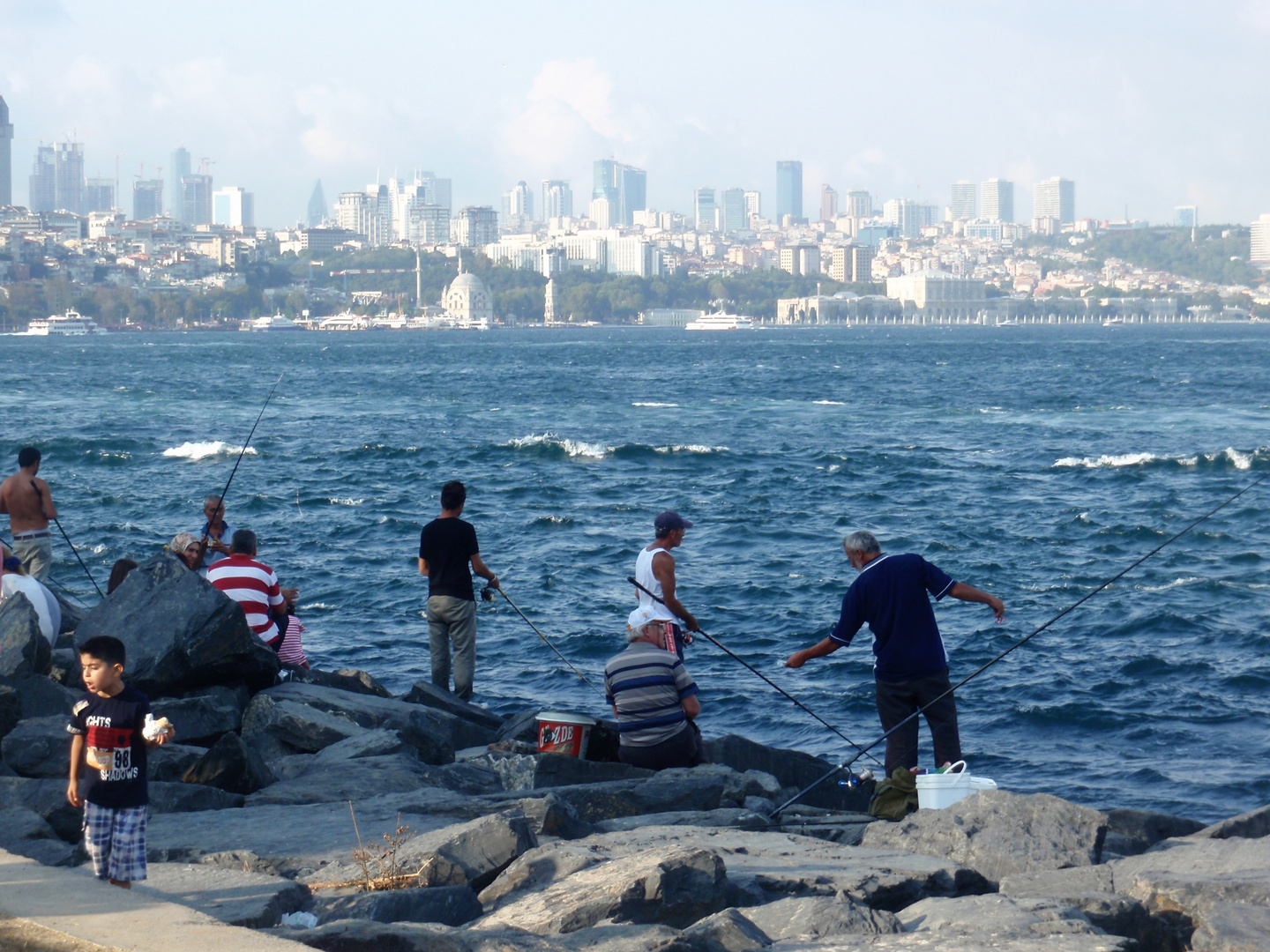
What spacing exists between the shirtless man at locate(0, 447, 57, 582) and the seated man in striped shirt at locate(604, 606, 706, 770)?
4469 mm

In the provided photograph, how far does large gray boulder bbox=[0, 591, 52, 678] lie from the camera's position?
5691mm

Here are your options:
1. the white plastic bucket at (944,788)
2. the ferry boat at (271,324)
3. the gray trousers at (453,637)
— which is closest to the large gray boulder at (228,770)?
the gray trousers at (453,637)

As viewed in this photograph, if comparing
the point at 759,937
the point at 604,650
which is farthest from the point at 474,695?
the point at 759,937

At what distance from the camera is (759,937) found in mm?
3254

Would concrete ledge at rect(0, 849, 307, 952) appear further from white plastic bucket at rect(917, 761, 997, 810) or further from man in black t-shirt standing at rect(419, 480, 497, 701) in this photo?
man in black t-shirt standing at rect(419, 480, 497, 701)

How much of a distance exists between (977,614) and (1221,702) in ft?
9.19

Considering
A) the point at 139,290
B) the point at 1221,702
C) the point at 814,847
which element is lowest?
the point at 1221,702

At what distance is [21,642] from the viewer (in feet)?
19.0

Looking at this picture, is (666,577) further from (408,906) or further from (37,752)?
(408,906)

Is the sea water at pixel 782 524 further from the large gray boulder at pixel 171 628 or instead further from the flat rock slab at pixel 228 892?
the flat rock slab at pixel 228 892

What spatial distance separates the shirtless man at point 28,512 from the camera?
8.24 metres

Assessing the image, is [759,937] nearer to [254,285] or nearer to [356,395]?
[356,395]

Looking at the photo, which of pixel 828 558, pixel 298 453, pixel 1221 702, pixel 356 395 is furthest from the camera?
pixel 356 395

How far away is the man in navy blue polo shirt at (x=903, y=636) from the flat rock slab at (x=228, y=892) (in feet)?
7.81
